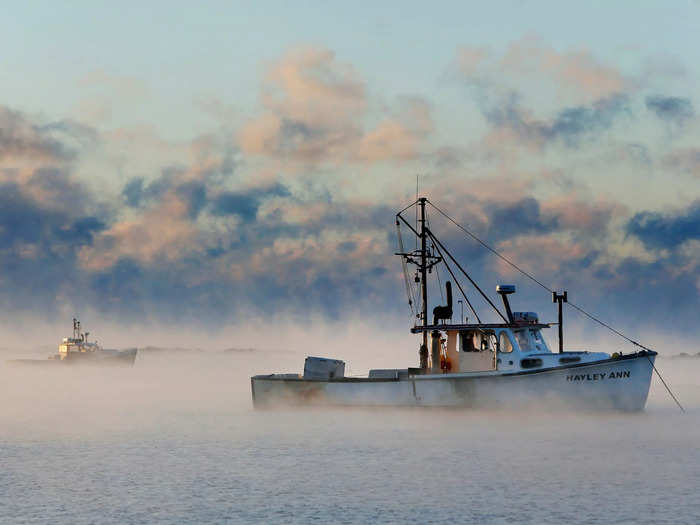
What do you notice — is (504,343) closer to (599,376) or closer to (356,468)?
(599,376)

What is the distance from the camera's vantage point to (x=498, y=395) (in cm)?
5009

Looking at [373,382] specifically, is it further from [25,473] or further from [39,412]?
[39,412]

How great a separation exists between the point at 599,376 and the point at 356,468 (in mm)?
16212

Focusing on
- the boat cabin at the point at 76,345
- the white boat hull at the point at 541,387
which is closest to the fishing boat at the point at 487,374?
the white boat hull at the point at 541,387

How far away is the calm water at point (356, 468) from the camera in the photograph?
30.1m

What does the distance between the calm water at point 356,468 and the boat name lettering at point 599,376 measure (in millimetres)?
2314

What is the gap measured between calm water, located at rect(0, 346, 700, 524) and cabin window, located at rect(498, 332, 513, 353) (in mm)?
3293

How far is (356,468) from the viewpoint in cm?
3900

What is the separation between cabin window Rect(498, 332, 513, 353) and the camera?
51188 mm

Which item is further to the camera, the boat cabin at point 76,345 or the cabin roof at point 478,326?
the boat cabin at point 76,345

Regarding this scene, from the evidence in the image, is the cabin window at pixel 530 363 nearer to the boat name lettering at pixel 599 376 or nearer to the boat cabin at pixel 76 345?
the boat name lettering at pixel 599 376

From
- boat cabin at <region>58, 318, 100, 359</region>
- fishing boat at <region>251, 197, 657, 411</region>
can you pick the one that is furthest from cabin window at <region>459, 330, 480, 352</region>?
boat cabin at <region>58, 318, 100, 359</region>

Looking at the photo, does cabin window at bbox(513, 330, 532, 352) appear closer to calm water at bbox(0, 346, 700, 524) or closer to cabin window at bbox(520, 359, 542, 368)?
cabin window at bbox(520, 359, 542, 368)

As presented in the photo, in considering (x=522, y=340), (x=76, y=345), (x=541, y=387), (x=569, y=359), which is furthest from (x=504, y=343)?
(x=76, y=345)
